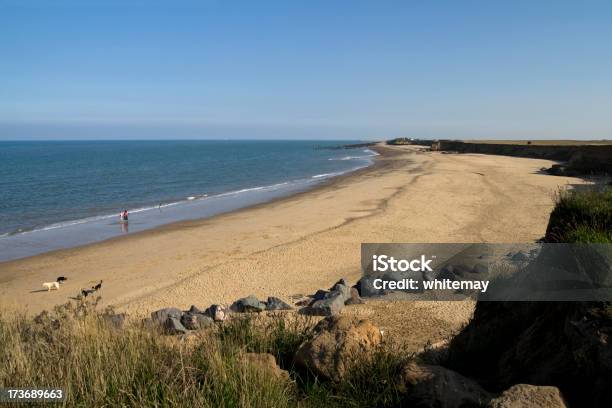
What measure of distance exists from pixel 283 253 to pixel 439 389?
11.4 meters

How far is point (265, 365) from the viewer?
4598 mm

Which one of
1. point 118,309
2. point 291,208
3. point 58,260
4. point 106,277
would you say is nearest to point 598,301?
point 118,309

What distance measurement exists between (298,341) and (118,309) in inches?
267

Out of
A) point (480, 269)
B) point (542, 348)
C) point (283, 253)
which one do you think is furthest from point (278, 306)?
point (283, 253)

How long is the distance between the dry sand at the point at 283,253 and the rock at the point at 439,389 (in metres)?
2.54

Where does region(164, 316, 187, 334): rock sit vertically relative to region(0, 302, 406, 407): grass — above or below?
below

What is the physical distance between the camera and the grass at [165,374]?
4016 mm

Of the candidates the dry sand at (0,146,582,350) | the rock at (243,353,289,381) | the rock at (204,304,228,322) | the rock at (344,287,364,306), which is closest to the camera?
the rock at (243,353,289,381)

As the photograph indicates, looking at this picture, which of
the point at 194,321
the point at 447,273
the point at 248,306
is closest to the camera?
the point at 194,321

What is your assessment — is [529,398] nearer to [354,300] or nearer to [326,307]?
[326,307]

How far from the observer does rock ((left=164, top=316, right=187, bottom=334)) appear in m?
7.95

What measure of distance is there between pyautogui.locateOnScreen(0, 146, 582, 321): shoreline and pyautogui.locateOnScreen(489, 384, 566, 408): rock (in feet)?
16.2

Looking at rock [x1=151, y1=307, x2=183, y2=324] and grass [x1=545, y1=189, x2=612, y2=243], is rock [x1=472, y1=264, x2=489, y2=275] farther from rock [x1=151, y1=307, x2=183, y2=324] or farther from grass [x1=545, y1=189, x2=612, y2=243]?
rock [x1=151, y1=307, x2=183, y2=324]

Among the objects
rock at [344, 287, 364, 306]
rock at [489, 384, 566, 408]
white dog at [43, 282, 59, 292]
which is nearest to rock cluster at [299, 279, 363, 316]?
rock at [344, 287, 364, 306]
